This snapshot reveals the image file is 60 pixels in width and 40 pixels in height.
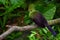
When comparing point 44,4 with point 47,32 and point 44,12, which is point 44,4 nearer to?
point 44,12

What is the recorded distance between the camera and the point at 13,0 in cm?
271

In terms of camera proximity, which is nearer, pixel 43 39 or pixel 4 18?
pixel 43 39

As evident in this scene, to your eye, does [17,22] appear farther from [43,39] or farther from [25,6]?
[43,39]

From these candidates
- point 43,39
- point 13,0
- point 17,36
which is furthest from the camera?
point 17,36

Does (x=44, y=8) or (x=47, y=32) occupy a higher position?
(x=44, y=8)

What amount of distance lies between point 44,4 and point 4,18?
2.13ft

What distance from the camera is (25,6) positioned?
3.44 meters

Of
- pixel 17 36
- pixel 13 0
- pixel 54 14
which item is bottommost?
pixel 17 36

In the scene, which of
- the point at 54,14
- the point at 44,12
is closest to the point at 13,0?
the point at 44,12

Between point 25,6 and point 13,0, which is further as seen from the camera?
point 25,6

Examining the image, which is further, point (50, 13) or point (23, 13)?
point (23, 13)

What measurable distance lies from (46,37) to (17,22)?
59cm

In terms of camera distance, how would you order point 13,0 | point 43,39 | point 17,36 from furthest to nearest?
point 17,36
point 43,39
point 13,0

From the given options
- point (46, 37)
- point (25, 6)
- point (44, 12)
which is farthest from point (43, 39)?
point (25, 6)
